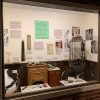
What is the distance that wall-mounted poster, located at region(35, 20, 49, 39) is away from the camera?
155 inches

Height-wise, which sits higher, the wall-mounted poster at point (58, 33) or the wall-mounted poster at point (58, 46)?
the wall-mounted poster at point (58, 33)

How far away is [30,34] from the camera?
3.88 meters

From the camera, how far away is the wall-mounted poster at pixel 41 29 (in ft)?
13.0

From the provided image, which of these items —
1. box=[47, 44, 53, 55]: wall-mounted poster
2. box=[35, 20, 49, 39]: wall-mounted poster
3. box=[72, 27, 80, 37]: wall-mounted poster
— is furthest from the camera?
box=[72, 27, 80, 37]: wall-mounted poster

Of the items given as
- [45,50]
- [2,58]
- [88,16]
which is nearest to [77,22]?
[88,16]

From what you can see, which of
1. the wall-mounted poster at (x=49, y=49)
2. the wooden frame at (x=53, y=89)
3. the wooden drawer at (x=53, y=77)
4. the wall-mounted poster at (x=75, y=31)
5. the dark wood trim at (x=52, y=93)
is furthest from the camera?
the wall-mounted poster at (x=75, y=31)

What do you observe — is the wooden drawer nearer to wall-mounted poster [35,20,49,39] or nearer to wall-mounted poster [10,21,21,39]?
wall-mounted poster [35,20,49,39]

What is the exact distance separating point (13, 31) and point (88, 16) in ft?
6.25

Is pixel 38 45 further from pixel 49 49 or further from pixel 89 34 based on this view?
pixel 89 34

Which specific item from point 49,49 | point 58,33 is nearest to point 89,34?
point 58,33

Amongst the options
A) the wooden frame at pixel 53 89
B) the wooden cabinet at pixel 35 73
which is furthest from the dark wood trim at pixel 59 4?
the wooden cabinet at pixel 35 73

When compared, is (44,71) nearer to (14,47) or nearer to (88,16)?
(14,47)

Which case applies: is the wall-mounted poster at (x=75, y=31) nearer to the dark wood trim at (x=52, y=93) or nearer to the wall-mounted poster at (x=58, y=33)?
the wall-mounted poster at (x=58, y=33)

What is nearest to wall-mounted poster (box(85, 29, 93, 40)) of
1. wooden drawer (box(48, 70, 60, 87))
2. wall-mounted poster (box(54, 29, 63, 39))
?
wall-mounted poster (box(54, 29, 63, 39))
